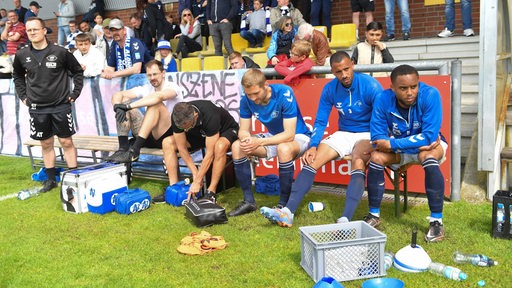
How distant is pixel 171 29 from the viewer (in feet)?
43.2

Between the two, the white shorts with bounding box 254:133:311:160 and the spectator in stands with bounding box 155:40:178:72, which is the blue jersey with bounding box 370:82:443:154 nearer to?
the white shorts with bounding box 254:133:311:160

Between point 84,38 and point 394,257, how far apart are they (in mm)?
6937

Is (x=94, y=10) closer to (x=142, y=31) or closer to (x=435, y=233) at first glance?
(x=142, y=31)

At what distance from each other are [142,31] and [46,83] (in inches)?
280

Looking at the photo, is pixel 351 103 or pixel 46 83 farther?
pixel 46 83

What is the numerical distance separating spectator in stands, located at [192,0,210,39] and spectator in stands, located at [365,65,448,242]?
28.0ft

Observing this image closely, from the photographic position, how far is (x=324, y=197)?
590 centimetres

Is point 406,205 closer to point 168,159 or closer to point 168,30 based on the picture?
point 168,159

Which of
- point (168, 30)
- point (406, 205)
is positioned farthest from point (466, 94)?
point (168, 30)

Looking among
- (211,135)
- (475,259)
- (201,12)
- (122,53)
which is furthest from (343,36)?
(475,259)

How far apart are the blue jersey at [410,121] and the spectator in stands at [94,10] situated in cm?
1232

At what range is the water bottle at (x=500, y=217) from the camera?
4207 mm

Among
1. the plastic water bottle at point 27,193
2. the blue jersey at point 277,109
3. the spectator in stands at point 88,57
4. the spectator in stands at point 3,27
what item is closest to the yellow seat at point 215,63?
the spectator in stands at point 88,57

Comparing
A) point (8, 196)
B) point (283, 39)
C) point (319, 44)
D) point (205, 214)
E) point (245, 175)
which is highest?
point (283, 39)
